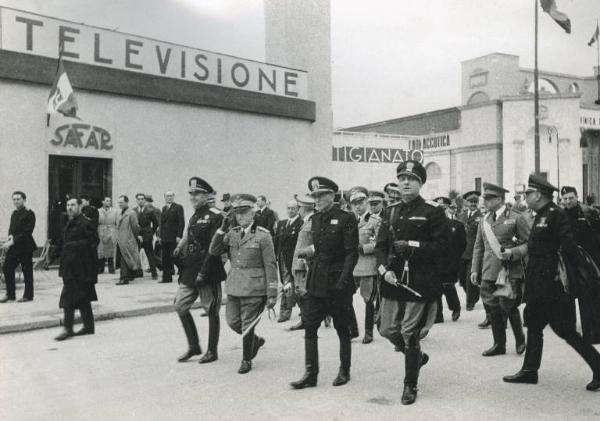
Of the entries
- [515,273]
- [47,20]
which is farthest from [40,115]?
[515,273]

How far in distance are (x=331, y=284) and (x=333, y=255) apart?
293mm

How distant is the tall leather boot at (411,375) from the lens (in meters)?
5.13

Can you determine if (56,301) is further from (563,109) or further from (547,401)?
(563,109)

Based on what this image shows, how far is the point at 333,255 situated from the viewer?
591 centimetres

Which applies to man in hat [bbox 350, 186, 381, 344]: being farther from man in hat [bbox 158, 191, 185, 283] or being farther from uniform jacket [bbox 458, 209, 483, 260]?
man in hat [bbox 158, 191, 185, 283]

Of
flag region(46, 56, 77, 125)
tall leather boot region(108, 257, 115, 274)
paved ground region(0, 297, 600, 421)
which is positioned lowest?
paved ground region(0, 297, 600, 421)

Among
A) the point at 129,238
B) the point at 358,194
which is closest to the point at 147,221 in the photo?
the point at 129,238

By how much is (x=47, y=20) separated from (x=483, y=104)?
1498 inches

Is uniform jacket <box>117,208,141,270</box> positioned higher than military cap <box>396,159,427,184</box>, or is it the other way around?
military cap <box>396,159,427,184</box>

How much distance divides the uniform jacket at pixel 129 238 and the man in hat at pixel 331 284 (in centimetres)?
841

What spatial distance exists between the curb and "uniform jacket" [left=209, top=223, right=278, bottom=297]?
372 centimetres

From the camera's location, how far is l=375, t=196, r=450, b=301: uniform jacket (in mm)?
5375

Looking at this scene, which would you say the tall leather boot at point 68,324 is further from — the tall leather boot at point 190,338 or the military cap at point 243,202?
the military cap at point 243,202

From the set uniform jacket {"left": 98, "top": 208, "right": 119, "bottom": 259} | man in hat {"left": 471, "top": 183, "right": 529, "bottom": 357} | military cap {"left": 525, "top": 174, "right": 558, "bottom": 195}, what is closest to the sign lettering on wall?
uniform jacket {"left": 98, "top": 208, "right": 119, "bottom": 259}
